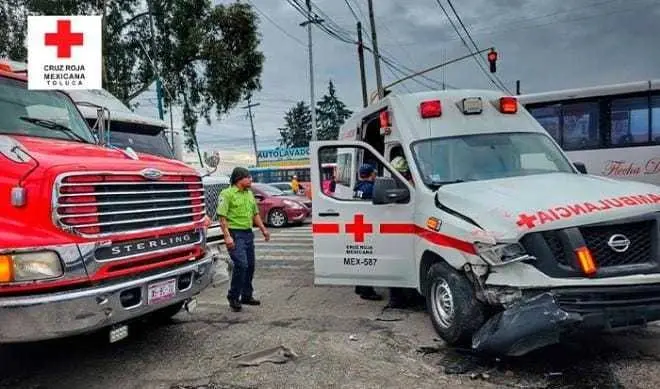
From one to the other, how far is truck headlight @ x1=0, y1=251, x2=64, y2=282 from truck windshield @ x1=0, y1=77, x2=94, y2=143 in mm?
1452

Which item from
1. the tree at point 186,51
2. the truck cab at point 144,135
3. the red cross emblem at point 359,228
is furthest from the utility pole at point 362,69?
the red cross emblem at point 359,228

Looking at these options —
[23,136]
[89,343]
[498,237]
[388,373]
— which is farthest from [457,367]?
[23,136]

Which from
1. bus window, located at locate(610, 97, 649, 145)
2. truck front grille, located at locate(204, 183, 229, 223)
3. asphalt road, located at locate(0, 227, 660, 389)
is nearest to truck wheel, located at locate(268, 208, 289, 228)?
truck front grille, located at locate(204, 183, 229, 223)

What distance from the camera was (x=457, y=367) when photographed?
472 centimetres

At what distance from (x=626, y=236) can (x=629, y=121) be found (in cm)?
1013

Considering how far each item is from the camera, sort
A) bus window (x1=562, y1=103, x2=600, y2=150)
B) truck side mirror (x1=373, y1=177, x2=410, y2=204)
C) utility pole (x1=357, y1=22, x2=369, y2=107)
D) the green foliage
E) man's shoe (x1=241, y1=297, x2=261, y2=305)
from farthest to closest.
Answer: the green foliage, utility pole (x1=357, y1=22, x2=369, y2=107), bus window (x1=562, y1=103, x2=600, y2=150), man's shoe (x1=241, y1=297, x2=261, y2=305), truck side mirror (x1=373, y1=177, x2=410, y2=204)

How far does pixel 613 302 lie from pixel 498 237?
3.06 ft

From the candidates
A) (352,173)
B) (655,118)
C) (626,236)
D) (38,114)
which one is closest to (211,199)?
(352,173)

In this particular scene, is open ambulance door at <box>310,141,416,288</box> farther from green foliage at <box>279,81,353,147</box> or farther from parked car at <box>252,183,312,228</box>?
green foliage at <box>279,81,353,147</box>

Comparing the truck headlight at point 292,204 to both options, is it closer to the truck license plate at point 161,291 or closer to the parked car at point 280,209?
A: the parked car at point 280,209

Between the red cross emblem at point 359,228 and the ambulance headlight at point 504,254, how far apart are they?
1986mm

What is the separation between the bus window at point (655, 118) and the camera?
42.3ft

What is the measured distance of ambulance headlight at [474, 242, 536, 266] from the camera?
438 cm

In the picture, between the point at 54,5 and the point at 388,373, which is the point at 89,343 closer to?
the point at 388,373
